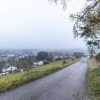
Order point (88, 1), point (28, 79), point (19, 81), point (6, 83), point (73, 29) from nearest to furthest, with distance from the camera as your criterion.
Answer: point (88, 1) → point (73, 29) → point (6, 83) → point (19, 81) → point (28, 79)

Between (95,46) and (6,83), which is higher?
(95,46)

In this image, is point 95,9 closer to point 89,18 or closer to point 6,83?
point 89,18

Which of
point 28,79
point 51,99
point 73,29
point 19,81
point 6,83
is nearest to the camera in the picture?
point 51,99

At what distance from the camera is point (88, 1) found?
15.1 metres

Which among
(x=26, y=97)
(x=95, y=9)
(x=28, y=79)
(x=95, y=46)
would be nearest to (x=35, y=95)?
(x=26, y=97)

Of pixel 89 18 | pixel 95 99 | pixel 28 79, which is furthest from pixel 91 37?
pixel 95 99

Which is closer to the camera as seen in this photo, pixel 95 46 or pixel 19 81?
pixel 19 81

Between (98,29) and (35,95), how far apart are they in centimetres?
623

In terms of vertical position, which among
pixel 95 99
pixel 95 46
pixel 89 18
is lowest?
pixel 95 99

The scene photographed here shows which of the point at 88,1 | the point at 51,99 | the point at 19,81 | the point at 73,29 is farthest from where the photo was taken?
the point at 19,81

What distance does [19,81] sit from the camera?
796 inches

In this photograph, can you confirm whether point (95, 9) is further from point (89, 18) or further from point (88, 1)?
point (89, 18)

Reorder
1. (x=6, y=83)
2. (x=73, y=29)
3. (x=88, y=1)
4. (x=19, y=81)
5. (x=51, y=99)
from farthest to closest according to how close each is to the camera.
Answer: (x=19, y=81)
(x=6, y=83)
(x=73, y=29)
(x=88, y=1)
(x=51, y=99)

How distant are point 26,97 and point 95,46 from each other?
1005 cm
